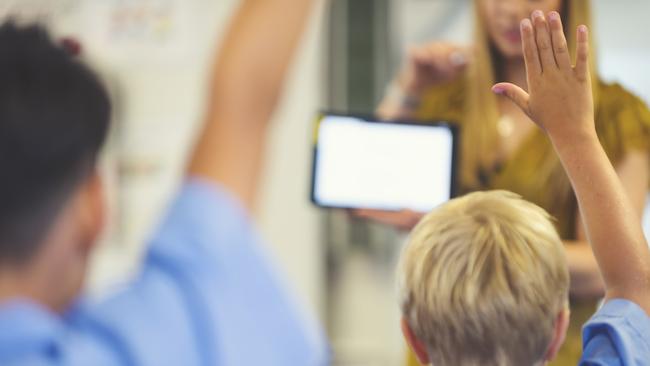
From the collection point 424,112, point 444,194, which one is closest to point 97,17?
point 424,112

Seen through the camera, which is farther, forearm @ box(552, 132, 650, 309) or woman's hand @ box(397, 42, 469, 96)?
woman's hand @ box(397, 42, 469, 96)

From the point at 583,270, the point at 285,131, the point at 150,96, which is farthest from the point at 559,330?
the point at 150,96

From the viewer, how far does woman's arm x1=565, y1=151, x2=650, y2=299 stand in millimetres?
542

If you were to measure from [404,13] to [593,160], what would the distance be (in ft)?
5.74

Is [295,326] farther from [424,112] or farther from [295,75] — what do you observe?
[295,75]

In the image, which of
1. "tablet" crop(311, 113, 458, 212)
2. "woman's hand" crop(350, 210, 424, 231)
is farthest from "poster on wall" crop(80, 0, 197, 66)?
"woman's hand" crop(350, 210, 424, 231)

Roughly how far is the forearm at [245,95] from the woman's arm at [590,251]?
0.76 ft

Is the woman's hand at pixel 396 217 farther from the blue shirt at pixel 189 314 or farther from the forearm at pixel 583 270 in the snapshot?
the blue shirt at pixel 189 314

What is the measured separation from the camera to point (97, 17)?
2.32 m

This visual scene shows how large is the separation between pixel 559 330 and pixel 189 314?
290mm

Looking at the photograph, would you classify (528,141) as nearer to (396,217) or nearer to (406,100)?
(396,217)

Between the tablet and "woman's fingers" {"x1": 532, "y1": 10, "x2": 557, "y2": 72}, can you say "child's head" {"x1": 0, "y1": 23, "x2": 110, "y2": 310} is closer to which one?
"woman's fingers" {"x1": 532, "y1": 10, "x2": 557, "y2": 72}

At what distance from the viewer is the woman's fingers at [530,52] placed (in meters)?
0.49

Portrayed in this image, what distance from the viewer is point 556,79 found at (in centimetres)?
49
